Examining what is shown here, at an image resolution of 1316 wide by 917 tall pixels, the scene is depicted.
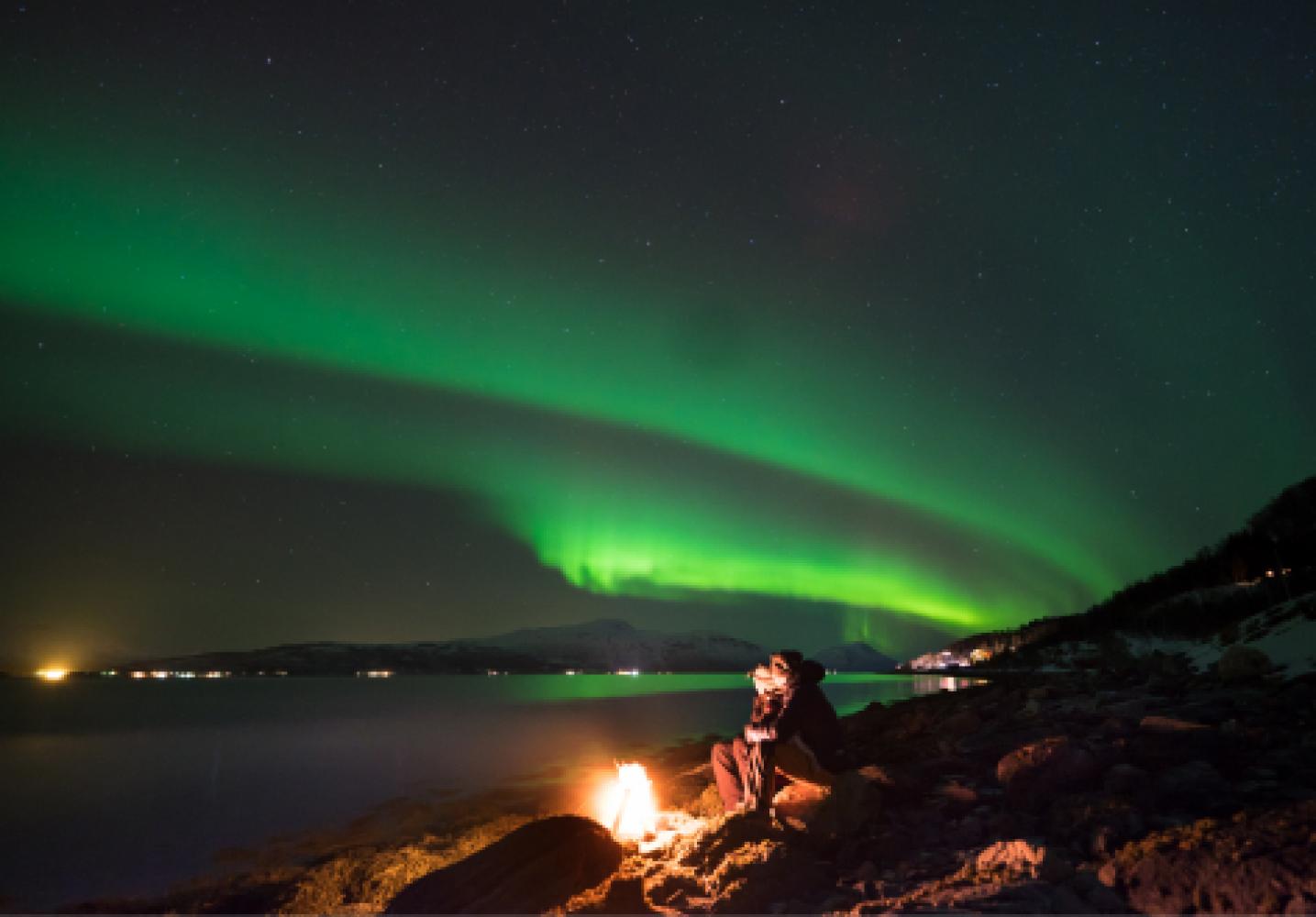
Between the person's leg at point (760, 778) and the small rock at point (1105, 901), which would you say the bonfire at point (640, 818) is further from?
the small rock at point (1105, 901)

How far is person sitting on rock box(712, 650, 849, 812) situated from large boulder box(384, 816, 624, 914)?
10.5 feet

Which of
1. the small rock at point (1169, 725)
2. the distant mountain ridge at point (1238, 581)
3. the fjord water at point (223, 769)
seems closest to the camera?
the small rock at point (1169, 725)

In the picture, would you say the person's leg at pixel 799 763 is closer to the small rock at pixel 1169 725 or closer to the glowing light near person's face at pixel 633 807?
the glowing light near person's face at pixel 633 807

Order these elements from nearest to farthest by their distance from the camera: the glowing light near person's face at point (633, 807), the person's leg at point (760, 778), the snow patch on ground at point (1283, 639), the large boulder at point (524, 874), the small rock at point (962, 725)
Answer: the large boulder at point (524, 874)
the person's leg at point (760, 778)
the glowing light near person's face at point (633, 807)
the small rock at point (962, 725)
the snow patch on ground at point (1283, 639)

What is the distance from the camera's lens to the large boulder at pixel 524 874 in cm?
1244

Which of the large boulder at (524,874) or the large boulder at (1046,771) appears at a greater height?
the large boulder at (1046,771)

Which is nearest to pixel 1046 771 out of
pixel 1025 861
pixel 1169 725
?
pixel 1169 725

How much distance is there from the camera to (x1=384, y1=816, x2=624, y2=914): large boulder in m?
12.4

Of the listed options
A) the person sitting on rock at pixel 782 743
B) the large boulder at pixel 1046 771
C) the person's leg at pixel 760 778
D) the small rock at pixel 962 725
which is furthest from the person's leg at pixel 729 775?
the small rock at pixel 962 725

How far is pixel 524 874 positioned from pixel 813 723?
7.34m

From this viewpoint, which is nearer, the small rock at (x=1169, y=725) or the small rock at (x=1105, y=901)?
the small rock at (x=1105, y=901)

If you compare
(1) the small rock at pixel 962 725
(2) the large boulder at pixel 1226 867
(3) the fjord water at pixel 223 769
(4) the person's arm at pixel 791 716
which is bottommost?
(3) the fjord water at pixel 223 769

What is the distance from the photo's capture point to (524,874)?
13.0 metres

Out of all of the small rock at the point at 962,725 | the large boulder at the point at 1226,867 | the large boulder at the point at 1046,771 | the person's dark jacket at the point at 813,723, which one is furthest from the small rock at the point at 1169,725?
the small rock at the point at 962,725
